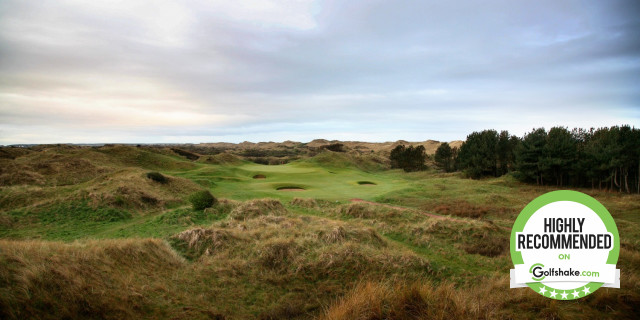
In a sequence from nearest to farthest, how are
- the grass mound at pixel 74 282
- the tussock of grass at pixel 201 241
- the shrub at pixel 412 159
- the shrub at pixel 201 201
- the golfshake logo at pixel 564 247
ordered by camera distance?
the grass mound at pixel 74 282 < the golfshake logo at pixel 564 247 < the tussock of grass at pixel 201 241 < the shrub at pixel 201 201 < the shrub at pixel 412 159

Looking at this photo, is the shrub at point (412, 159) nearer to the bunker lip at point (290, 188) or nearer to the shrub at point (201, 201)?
the bunker lip at point (290, 188)

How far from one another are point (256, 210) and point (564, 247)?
515 inches

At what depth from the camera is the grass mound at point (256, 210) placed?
1467 cm

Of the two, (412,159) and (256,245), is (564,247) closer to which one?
(256,245)

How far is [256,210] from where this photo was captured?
15.3 metres

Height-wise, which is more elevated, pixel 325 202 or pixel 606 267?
pixel 606 267

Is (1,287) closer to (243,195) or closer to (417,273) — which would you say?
(417,273)

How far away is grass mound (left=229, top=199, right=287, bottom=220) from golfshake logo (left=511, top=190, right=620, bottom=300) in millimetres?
11894

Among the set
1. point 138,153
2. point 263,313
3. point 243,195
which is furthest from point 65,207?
point 138,153

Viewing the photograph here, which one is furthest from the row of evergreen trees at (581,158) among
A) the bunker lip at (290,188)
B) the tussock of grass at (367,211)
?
the bunker lip at (290,188)

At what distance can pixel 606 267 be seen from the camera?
4820 millimetres

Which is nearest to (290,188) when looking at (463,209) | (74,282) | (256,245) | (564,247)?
(463,209)

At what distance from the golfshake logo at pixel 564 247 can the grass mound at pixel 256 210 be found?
11.9 m

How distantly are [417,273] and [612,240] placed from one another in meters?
4.22
